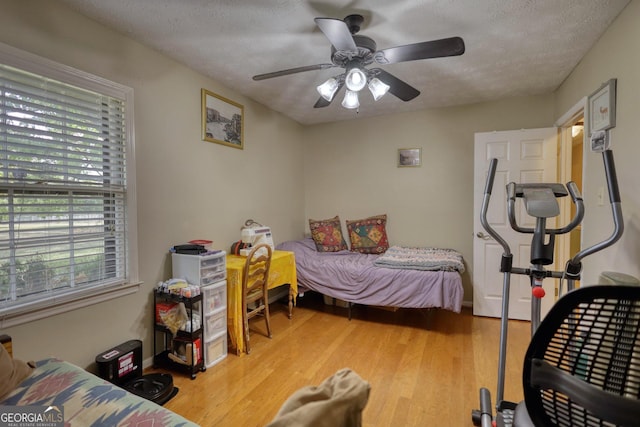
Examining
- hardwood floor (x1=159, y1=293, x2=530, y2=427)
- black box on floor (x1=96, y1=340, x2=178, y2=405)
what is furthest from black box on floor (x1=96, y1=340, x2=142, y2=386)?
hardwood floor (x1=159, y1=293, x2=530, y2=427)

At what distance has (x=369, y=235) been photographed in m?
3.97

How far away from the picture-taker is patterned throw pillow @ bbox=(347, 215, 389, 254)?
3.93 m

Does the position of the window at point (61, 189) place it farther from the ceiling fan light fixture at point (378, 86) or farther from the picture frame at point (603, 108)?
the picture frame at point (603, 108)

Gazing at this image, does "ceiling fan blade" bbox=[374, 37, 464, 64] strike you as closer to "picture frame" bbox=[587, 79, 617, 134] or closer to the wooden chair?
"picture frame" bbox=[587, 79, 617, 134]

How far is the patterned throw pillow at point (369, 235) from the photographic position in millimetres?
3934

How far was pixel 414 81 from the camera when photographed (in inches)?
116

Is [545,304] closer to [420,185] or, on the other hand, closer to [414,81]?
[420,185]

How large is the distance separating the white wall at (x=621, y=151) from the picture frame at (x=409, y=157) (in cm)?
178

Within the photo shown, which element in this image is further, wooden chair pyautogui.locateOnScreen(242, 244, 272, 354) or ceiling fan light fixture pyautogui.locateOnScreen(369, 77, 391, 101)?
wooden chair pyautogui.locateOnScreen(242, 244, 272, 354)

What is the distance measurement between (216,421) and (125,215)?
1479 mm

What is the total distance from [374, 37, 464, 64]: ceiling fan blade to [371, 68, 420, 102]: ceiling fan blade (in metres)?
0.25

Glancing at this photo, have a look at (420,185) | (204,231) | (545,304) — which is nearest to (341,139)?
(420,185)

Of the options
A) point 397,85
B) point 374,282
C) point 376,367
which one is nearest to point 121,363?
point 376,367

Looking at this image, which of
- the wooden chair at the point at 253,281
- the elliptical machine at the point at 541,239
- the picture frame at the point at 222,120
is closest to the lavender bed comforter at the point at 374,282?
the wooden chair at the point at 253,281
